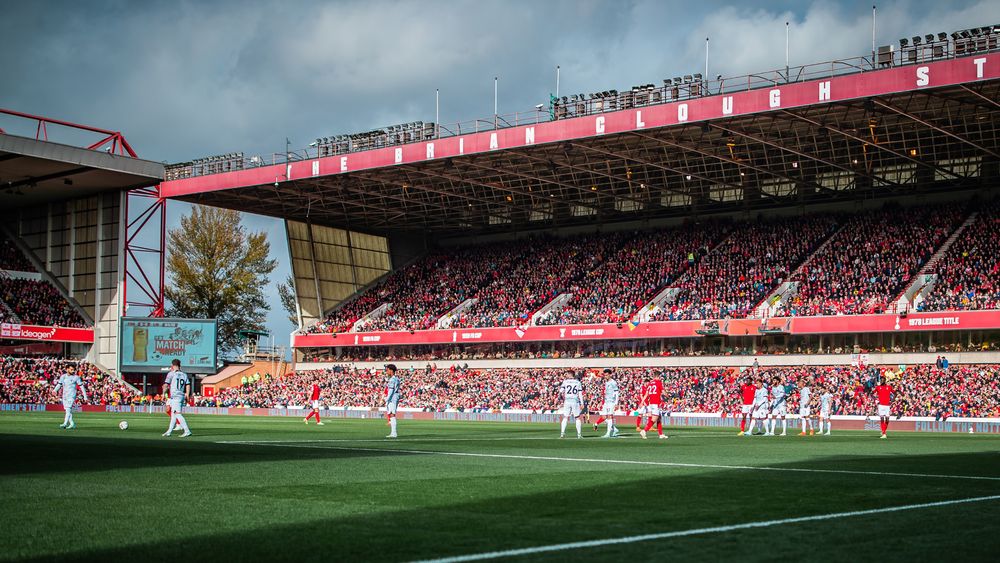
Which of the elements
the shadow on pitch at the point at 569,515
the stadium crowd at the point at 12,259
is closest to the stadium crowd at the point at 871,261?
the shadow on pitch at the point at 569,515

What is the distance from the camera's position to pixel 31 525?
880 centimetres

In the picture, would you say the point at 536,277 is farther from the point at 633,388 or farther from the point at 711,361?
the point at 711,361

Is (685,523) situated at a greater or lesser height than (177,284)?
lesser

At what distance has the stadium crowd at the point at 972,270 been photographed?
47.4 metres

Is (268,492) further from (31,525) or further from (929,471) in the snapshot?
(929,471)

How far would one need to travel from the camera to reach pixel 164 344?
6253 cm

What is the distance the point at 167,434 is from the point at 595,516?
18998 mm

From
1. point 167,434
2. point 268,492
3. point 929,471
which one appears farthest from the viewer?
point 167,434

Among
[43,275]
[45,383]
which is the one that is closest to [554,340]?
[45,383]

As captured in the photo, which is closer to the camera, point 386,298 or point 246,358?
point 386,298

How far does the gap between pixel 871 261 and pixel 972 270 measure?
5.77 meters

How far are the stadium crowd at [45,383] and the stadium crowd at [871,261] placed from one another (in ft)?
130

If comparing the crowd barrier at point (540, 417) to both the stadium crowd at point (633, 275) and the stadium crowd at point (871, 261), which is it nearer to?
the stadium crowd at point (871, 261)

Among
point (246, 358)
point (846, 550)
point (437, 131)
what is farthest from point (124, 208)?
point (846, 550)
